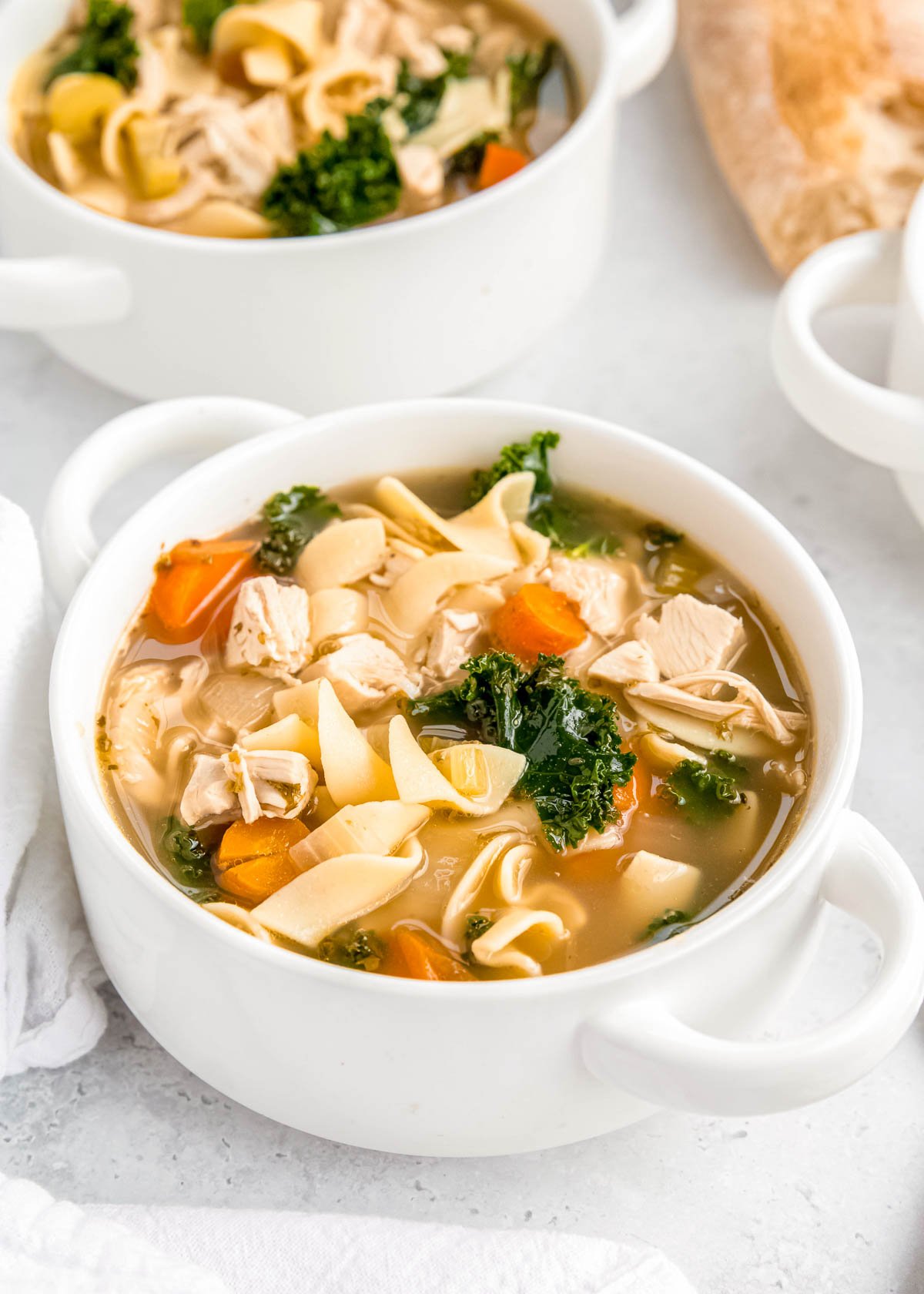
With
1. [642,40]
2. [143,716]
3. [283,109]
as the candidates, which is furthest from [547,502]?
[642,40]

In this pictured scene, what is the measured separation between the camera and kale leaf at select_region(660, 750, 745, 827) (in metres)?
2.17

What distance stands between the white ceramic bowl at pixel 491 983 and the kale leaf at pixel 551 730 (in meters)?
0.29

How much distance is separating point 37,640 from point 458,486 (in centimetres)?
76

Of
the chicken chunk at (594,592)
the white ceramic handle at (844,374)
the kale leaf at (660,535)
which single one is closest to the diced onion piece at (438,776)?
Result: the chicken chunk at (594,592)

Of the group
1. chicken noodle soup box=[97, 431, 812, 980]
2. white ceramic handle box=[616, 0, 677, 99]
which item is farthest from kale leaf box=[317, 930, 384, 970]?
white ceramic handle box=[616, 0, 677, 99]

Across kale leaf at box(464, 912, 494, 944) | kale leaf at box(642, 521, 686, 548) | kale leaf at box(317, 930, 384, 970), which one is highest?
kale leaf at box(642, 521, 686, 548)

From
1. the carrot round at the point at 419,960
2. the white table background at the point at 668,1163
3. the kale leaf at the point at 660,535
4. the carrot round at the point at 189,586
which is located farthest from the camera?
the kale leaf at the point at 660,535

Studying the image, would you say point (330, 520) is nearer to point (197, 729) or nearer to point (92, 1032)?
point (197, 729)

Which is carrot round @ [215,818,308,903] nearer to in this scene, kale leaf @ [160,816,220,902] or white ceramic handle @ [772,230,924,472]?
kale leaf @ [160,816,220,902]

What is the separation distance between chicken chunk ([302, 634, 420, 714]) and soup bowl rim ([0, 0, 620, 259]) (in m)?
0.86

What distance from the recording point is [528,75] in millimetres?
3441

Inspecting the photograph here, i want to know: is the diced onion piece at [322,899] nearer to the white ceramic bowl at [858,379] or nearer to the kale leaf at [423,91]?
the white ceramic bowl at [858,379]

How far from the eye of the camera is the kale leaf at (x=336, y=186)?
305 cm

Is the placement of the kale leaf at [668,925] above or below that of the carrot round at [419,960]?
below
